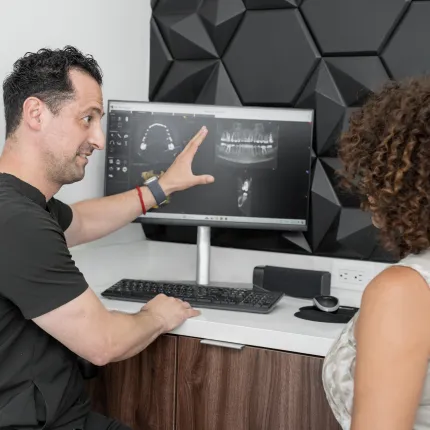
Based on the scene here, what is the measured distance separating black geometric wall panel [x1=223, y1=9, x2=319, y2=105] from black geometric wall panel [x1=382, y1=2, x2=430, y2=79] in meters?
0.28

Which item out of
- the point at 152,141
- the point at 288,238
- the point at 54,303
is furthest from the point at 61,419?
the point at 288,238

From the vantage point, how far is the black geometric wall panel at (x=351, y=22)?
2166 mm

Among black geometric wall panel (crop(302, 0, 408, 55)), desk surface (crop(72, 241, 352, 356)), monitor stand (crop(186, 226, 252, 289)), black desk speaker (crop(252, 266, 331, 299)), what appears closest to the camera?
desk surface (crop(72, 241, 352, 356))

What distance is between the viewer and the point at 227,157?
2.11 m

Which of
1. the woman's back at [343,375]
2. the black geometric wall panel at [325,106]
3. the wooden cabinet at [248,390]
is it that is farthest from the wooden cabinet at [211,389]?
the black geometric wall panel at [325,106]

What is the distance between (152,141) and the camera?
212 cm

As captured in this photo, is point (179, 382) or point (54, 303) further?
point (179, 382)

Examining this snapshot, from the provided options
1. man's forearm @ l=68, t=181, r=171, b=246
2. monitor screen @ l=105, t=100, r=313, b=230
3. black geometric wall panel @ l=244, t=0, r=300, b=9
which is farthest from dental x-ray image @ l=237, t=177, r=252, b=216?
black geometric wall panel @ l=244, t=0, r=300, b=9

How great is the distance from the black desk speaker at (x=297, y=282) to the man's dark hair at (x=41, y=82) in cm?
85

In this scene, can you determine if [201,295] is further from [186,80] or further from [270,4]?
[270,4]

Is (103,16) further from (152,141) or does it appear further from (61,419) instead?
(61,419)

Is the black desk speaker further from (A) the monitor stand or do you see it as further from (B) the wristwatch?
(B) the wristwatch

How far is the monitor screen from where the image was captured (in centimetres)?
209

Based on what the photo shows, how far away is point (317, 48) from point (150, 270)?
3.34 feet
